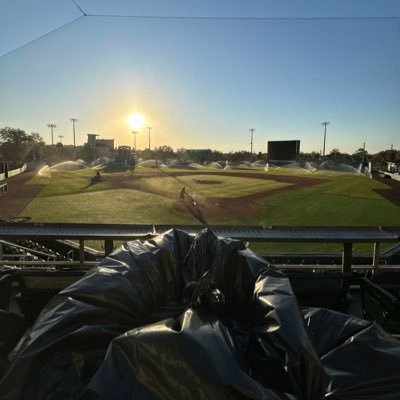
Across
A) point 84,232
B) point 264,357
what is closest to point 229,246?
point 264,357

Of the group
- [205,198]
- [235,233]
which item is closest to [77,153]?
[205,198]

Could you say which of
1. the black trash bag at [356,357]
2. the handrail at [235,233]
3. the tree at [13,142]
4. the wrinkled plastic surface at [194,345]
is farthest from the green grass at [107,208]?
the black trash bag at [356,357]

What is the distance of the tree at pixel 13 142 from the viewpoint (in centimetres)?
303

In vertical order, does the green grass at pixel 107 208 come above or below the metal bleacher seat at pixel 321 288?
above

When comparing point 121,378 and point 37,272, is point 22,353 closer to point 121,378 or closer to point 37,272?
point 121,378

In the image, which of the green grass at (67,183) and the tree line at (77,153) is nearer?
the tree line at (77,153)

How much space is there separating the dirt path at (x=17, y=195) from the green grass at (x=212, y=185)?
1.03 metres

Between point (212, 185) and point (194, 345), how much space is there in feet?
9.55

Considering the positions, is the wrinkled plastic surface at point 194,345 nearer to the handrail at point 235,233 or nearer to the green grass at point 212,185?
the handrail at point 235,233

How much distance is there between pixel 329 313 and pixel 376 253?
6.36ft

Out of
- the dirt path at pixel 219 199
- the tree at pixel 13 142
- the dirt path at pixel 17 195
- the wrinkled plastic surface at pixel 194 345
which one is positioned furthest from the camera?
the dirt path at pixel 219 199

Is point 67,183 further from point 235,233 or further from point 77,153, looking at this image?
point 235,233

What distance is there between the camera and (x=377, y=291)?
160cm

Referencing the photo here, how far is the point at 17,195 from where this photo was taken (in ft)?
10.6
